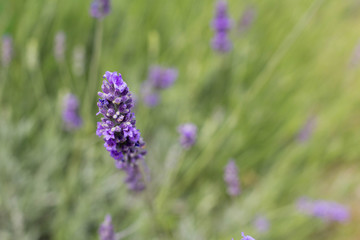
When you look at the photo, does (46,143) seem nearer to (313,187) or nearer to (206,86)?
(206,86)

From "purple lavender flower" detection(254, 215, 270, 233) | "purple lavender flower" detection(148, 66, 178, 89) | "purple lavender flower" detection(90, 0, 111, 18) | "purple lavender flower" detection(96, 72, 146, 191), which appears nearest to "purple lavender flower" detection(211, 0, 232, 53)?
"purple lavender flower" detection(148, 66, 178, 89)

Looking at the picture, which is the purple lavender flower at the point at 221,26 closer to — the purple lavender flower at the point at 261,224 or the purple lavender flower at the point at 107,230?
the purple lavender flower at the point at 261,224

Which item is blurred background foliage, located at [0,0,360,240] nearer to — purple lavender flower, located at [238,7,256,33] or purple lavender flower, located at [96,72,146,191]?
purple lavender flower, located at [238,7,256,33]

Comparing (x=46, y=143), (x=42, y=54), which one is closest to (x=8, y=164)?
(x=46, y=143)

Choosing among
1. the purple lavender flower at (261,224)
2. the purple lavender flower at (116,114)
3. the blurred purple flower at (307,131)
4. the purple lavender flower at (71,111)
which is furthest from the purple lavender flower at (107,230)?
the blurred purple flower at (307,131)

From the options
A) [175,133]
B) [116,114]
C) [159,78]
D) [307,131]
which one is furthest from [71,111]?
[307,131]

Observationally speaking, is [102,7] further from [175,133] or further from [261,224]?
[261,224]
